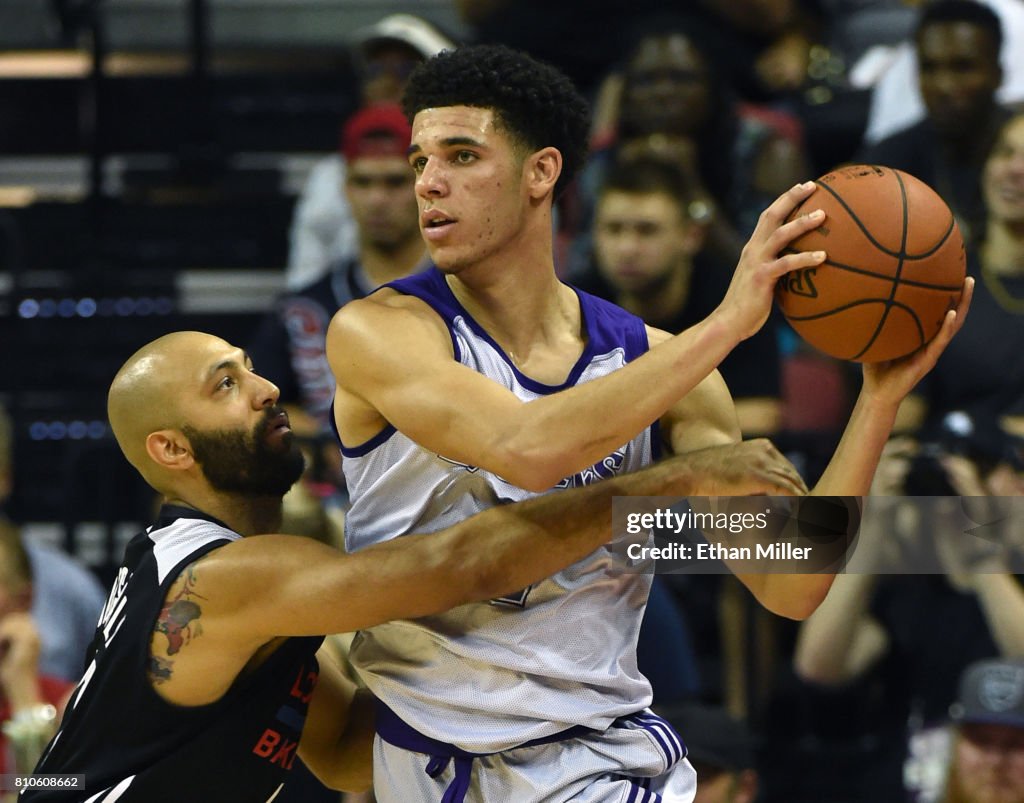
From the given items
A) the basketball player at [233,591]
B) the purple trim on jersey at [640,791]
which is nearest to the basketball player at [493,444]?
the purple trim on jersey at [640,791]

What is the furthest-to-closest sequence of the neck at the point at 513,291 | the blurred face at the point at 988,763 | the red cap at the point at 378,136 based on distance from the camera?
the red cap at the point at 378,136 → the blurred face at the point at 988,763 → the neck at the point at 513,291

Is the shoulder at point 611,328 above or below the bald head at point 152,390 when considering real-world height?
above

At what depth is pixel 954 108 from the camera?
6434 mm

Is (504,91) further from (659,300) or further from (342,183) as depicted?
(342,183)

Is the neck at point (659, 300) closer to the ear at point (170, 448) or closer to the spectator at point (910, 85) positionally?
the spectator at point (910, 85)

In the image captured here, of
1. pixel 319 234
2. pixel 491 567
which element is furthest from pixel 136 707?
pixel 319 234

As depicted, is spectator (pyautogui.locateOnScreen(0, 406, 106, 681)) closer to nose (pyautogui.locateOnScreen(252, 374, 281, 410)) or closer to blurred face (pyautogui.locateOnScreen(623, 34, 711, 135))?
nose (pyautogui.locateOnScreen(252, 374, 281, 410))

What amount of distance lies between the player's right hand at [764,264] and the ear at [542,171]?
1.99ft

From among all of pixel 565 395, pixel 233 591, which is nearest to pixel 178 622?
pixel 233 591

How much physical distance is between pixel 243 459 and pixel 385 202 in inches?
100

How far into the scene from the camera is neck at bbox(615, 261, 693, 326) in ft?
→ 19.3

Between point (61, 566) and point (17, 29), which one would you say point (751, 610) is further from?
point (17, 29)

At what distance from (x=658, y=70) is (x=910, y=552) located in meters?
2.45

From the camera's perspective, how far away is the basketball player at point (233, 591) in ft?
10.9
